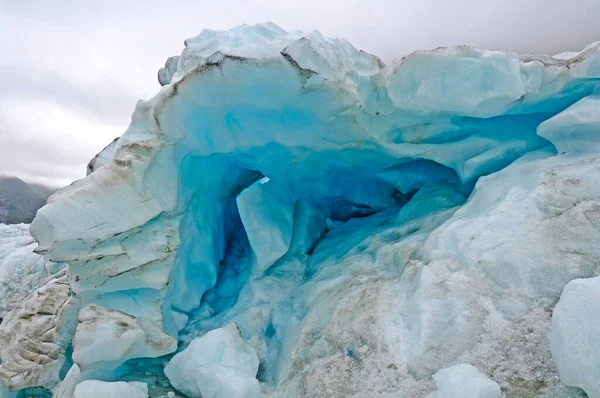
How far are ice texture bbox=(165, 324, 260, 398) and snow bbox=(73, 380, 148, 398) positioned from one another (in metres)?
0.29

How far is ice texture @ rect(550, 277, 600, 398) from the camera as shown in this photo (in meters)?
1.58

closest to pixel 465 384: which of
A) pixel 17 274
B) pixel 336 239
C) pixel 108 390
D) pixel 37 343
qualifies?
pixel 108 390

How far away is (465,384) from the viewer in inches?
69.2

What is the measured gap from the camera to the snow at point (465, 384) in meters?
1.72

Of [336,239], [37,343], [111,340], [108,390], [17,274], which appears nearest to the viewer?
[108,390]

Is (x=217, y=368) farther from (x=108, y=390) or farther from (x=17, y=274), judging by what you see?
(x=17, y=274)

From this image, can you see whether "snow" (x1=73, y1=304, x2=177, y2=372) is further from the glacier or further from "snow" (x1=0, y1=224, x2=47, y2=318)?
"snow" (x1=0, y1=224, x2=47, y2=318)

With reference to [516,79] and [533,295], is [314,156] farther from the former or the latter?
[533,295]

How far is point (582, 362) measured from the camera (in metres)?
1.61

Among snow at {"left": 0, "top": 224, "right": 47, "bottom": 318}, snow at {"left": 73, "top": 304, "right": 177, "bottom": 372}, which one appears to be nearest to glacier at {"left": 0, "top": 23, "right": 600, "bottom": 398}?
snow at {"left": 73, "top": 304, "right": 177, "bottom": 372}

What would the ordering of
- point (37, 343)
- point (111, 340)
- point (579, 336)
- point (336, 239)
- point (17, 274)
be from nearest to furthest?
point (579, 336)
point (111, 340)
point (37, 343)
point (336, 239)
point (17, 274)

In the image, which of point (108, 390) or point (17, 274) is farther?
point (17, 274)

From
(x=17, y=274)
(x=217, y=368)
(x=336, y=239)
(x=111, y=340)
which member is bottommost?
(x=17, y=274)

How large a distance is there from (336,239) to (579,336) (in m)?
3.16
